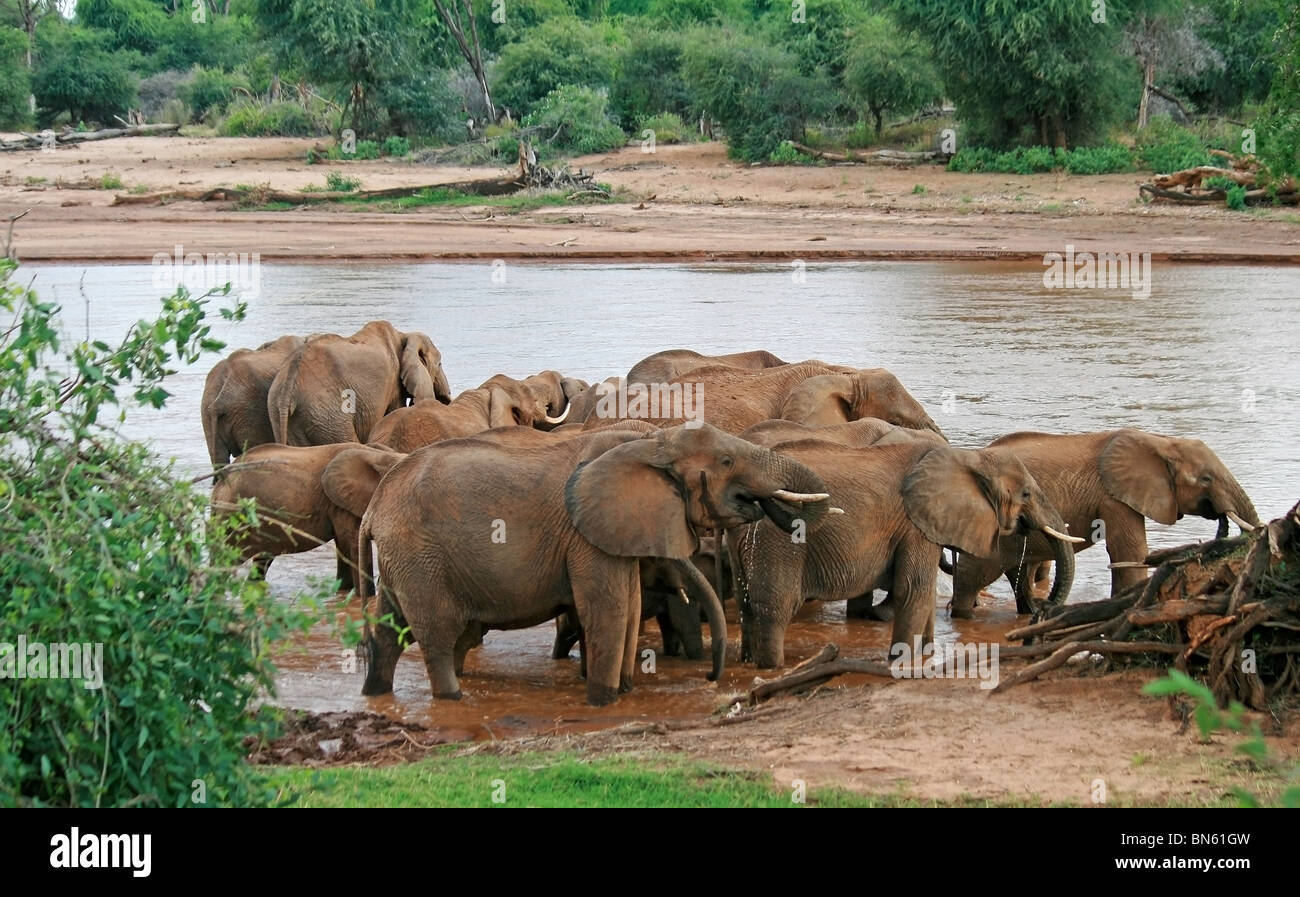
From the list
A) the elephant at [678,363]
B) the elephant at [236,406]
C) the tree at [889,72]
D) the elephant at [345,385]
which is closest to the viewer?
the elephant at [678,363]

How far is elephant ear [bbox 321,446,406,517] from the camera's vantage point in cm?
1027

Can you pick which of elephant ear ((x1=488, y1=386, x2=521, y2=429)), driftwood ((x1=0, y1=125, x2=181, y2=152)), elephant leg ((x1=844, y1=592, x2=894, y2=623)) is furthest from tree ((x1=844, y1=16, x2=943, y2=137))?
elephant leg ((x1=844, y1=592, x2=894, y2=623))

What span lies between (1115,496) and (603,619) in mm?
3520

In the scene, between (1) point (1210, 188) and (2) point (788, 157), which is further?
(2) point (788, 157)

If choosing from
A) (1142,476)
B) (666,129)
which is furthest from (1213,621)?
(666,129)

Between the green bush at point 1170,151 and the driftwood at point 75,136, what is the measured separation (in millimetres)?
29270

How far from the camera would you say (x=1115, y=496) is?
10289 millimetres

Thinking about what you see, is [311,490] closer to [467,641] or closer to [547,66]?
[467,641]

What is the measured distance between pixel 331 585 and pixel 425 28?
156 feet

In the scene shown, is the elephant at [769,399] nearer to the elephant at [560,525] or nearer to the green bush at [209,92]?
the elephant at [560,525]

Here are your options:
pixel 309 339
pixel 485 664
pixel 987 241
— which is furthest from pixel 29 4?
pixel 485 664

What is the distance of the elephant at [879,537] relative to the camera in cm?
926

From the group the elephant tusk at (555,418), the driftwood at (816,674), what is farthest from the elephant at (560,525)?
the elephant tusk at (555,418)

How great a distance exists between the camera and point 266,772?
6.58 meters
